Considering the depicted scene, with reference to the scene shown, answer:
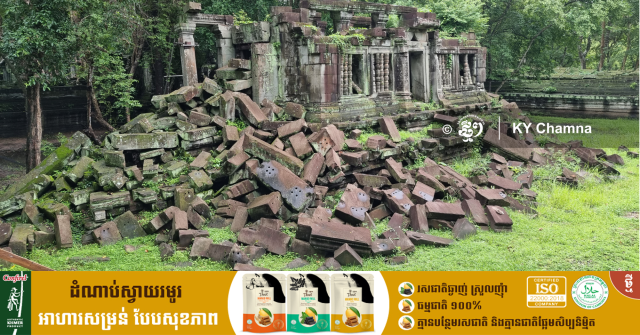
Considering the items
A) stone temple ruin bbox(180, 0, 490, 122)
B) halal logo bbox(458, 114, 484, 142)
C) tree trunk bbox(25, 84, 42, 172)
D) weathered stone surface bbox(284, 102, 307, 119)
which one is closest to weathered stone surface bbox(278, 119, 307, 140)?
weathered stone surface bbox(284, 102, 307, 119)

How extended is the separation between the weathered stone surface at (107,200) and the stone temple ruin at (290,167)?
23 millimetres

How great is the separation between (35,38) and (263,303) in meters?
7.32

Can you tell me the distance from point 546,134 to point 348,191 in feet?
28.6

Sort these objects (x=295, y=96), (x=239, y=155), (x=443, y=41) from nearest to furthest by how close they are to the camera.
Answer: (x=239, y=155), (x=295, y=96), (x=443, y=41)

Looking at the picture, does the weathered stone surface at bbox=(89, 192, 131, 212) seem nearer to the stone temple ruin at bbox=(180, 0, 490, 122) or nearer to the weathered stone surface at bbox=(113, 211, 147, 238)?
the weathered stone surface at bbox=(113, 211, 147, 238)

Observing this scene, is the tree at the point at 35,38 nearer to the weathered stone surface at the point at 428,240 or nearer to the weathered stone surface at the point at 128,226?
the weathered stone surface at the point at 128,226

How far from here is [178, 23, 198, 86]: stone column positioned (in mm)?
13297

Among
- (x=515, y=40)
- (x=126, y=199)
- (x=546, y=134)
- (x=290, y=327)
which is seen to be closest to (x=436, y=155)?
(x=546, y=134)

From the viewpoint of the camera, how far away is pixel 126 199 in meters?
7.66

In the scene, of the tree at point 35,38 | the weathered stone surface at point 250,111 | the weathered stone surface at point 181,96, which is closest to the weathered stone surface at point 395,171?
the weathered stone surface at point 250,111

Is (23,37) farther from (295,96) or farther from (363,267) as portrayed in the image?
(363,267)

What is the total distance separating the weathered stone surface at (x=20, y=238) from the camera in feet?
21.8

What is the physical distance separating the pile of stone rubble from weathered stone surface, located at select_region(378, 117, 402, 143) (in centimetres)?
33

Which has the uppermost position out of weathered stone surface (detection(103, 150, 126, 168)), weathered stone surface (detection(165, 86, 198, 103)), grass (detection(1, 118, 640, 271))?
weathered stone surface (detection(165, 86, 198, 103))
